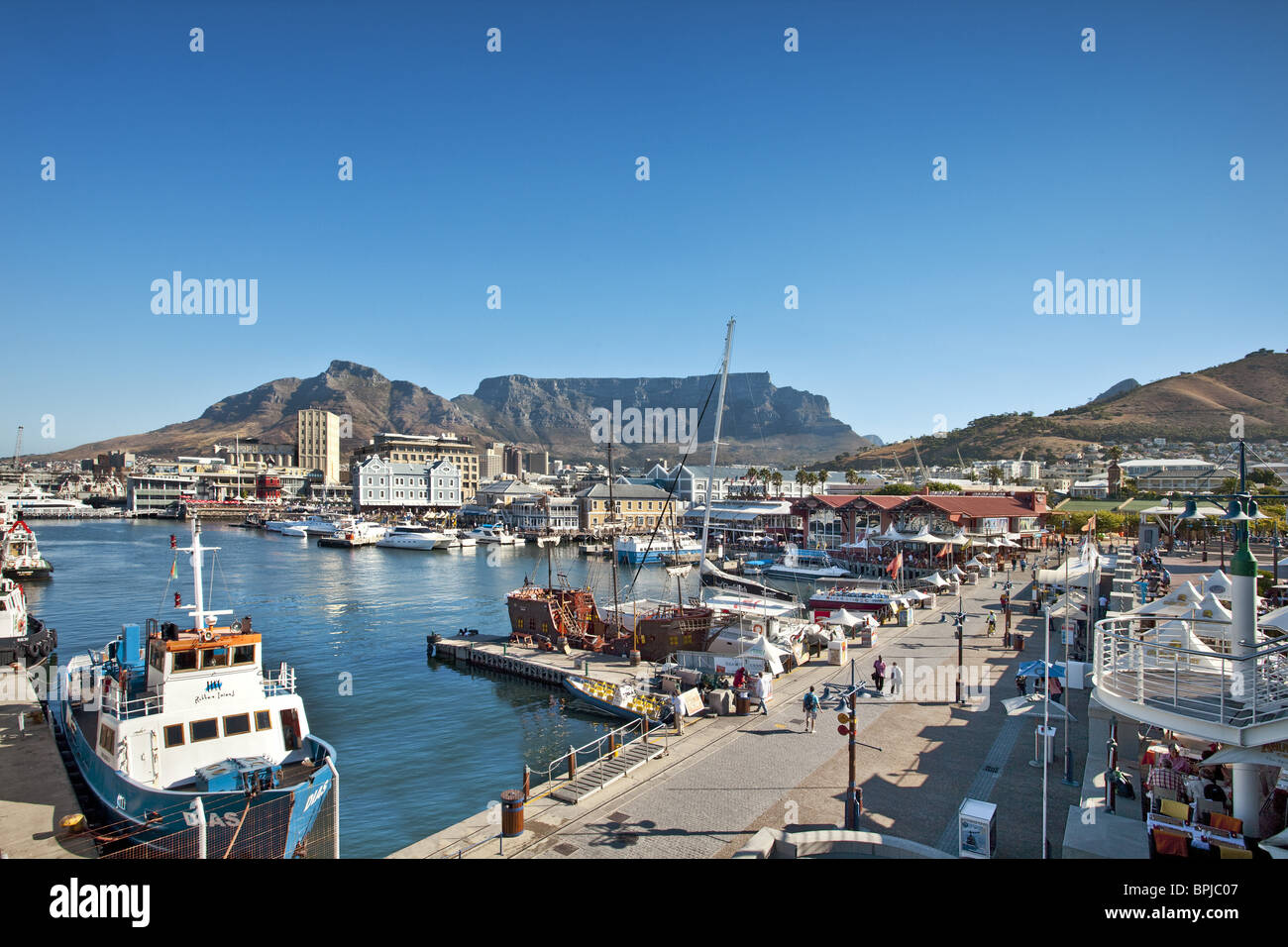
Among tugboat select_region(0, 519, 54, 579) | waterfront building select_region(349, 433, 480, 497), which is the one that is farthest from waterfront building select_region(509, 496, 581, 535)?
tugboat select_region(0, 519, 54, 579)

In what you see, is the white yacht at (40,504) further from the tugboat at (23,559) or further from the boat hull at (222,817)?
the boat hull at (222,817)

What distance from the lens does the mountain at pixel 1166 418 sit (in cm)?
11119

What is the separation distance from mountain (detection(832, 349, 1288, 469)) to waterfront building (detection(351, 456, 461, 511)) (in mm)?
105949

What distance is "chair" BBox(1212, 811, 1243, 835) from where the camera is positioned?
810 centimetres

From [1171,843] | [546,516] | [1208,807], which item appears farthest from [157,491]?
[1171,843]

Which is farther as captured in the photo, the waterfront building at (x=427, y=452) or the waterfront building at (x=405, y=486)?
the waterfront building at (x=427, y=452)

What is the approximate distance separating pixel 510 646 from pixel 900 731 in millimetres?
19438

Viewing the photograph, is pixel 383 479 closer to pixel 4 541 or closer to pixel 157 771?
pixel 4 541

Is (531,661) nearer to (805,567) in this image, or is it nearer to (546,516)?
(805,567)

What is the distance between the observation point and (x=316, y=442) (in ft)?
649

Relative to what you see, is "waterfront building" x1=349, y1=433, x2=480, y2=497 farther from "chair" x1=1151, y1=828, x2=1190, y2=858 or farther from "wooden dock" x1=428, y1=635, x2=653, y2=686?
"chair" x1=1151, y1=828, x2=1190, y2=858

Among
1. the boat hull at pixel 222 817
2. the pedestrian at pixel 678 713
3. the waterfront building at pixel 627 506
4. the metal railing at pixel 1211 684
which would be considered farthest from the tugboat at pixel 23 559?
the metal railing at pixel 1211 684

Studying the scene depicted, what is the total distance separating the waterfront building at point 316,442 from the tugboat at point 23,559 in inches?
5435
